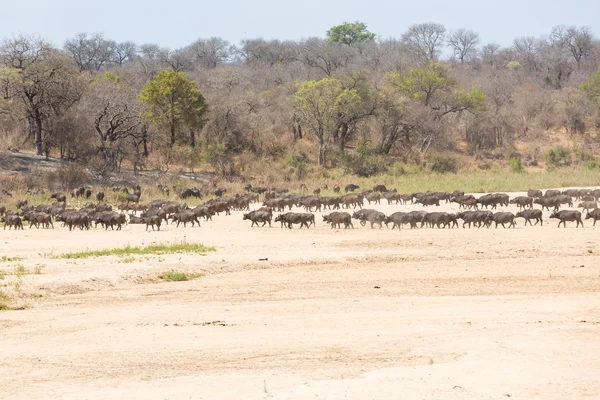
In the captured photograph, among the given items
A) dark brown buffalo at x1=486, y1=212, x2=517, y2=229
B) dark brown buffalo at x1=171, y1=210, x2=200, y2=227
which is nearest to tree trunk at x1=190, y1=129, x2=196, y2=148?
dark brown buffalo at x1=171, y1=210, x2=200, y2=227

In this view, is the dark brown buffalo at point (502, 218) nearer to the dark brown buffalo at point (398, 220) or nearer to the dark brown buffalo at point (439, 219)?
the dark brown buffalo at point (439, 219)

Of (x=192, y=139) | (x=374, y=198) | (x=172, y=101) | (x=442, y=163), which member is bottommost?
(x=374, y=198)

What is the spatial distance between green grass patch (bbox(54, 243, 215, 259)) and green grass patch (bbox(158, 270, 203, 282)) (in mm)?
2861

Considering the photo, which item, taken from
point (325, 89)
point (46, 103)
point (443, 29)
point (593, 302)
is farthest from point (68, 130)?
point (443, 29)

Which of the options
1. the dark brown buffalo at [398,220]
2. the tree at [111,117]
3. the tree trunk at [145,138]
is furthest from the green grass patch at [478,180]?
the dark brown buffalo at [398,220]

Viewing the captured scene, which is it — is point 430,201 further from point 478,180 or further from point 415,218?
point 478,180

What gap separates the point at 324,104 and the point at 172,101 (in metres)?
11.5

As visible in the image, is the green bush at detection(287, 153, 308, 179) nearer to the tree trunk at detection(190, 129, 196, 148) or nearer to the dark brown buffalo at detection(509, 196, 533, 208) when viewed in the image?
the tree trunk at detection(190, 129, 196, 148)

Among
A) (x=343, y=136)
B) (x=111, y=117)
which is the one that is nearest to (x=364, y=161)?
(x=343, y=136)

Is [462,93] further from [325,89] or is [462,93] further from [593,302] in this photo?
[593,302]

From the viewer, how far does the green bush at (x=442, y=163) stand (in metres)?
63.2

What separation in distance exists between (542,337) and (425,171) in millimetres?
50720

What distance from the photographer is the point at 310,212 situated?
35656mm

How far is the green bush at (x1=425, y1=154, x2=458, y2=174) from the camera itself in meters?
63.2
